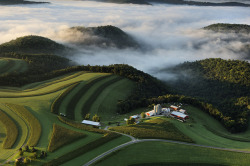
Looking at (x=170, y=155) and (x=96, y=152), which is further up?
(x=96, y=152)

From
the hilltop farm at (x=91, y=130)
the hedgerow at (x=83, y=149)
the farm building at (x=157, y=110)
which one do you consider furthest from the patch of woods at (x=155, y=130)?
the farm building at (x=157, y=110)

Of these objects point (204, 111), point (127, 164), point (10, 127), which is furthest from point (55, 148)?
point (204, 111)

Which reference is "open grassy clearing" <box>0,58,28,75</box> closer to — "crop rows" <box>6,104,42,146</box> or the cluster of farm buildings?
"crop rows" <box>6,104,42,146</box>

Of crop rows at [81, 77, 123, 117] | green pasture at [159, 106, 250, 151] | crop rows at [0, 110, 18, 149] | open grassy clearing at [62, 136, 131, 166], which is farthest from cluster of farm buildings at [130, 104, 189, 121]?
crop rows at [0, 110, 18, 149]

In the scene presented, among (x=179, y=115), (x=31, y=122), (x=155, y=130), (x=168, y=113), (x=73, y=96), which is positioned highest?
(x=73, y=96)

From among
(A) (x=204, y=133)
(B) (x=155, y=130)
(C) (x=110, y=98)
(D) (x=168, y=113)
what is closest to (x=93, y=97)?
(C) (x=110, y=98)

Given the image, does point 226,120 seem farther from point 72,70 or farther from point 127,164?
point 72,70

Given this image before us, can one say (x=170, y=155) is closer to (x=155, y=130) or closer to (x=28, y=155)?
(x=155, y=130)

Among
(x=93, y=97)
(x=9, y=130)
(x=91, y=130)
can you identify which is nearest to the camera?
(x=91, y=130)
